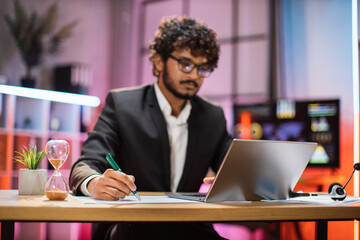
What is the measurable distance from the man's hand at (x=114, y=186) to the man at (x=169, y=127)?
0.51 metres

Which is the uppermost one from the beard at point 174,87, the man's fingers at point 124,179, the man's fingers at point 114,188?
the beard at point 174,87

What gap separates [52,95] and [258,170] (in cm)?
366

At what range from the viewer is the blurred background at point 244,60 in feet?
11.9

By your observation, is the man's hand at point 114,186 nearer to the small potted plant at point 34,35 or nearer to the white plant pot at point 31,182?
the white plant pot at point 31,182

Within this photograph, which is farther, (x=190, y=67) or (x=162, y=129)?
(x=190, y=67)

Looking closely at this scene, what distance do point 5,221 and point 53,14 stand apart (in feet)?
13.8

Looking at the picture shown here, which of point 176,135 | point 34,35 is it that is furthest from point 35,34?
point 176,135

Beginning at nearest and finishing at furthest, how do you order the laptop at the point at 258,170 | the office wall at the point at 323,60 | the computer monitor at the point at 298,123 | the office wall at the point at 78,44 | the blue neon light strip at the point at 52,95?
1. the laptop at the point at 258,170
2. the computer monitor at the point at 298,123
3. the office wall at the point at 323,60
4. the blue neon light strip at the point at 52,95
5. the office wall at the point at 78,44

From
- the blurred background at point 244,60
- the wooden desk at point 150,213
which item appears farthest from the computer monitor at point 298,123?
the wooden desk at point 150,213

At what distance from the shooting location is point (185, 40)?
7.34 feet

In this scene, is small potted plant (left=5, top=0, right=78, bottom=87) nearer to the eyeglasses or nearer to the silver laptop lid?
the eyeglasses

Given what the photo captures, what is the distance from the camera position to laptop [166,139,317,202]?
1.07 m

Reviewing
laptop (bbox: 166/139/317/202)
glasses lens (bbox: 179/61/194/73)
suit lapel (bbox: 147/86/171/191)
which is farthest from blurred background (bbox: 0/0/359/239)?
laptop (bbox: 166/139/317/202)

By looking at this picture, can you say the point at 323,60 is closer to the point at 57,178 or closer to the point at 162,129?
the point at 162,129
